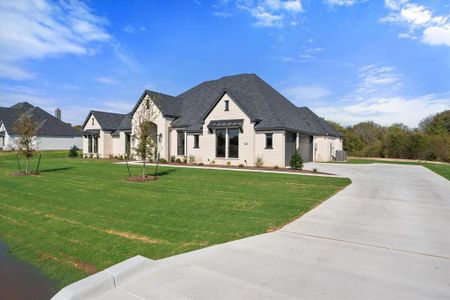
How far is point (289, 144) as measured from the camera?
79.4ft

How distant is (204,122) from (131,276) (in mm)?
22042

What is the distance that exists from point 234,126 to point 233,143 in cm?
168

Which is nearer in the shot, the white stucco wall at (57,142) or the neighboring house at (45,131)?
the neighboring house at (45,131)

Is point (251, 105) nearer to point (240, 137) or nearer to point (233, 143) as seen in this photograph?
point (240, 137)

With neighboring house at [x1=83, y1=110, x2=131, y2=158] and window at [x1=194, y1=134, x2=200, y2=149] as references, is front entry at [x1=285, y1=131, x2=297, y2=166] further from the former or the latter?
neighboring house at [x1=83, y1=110, x2=131, y2=158]

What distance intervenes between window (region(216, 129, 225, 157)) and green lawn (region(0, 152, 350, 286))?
11731 mm

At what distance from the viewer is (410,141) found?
37.4 m

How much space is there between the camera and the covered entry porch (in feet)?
78.1

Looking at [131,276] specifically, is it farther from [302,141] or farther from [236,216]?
[302,141]

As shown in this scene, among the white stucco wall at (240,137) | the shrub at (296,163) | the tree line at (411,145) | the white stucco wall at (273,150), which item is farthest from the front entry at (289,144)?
the tree line at (411,145)

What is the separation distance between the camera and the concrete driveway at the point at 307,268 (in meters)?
3.68

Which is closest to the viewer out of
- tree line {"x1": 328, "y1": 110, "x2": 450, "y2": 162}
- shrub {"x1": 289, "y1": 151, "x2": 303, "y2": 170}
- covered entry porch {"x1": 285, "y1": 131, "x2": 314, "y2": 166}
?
shrub {"x1": 289, "y1": 151, "x2": 303, "y2": 170}

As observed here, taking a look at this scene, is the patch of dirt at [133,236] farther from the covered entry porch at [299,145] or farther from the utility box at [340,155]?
the utility box at [340,155]

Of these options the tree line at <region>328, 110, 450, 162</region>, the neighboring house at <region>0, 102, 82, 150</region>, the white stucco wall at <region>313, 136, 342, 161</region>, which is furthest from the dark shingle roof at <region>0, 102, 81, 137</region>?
the tree line at <region>328, 110, 450, 162</region>
